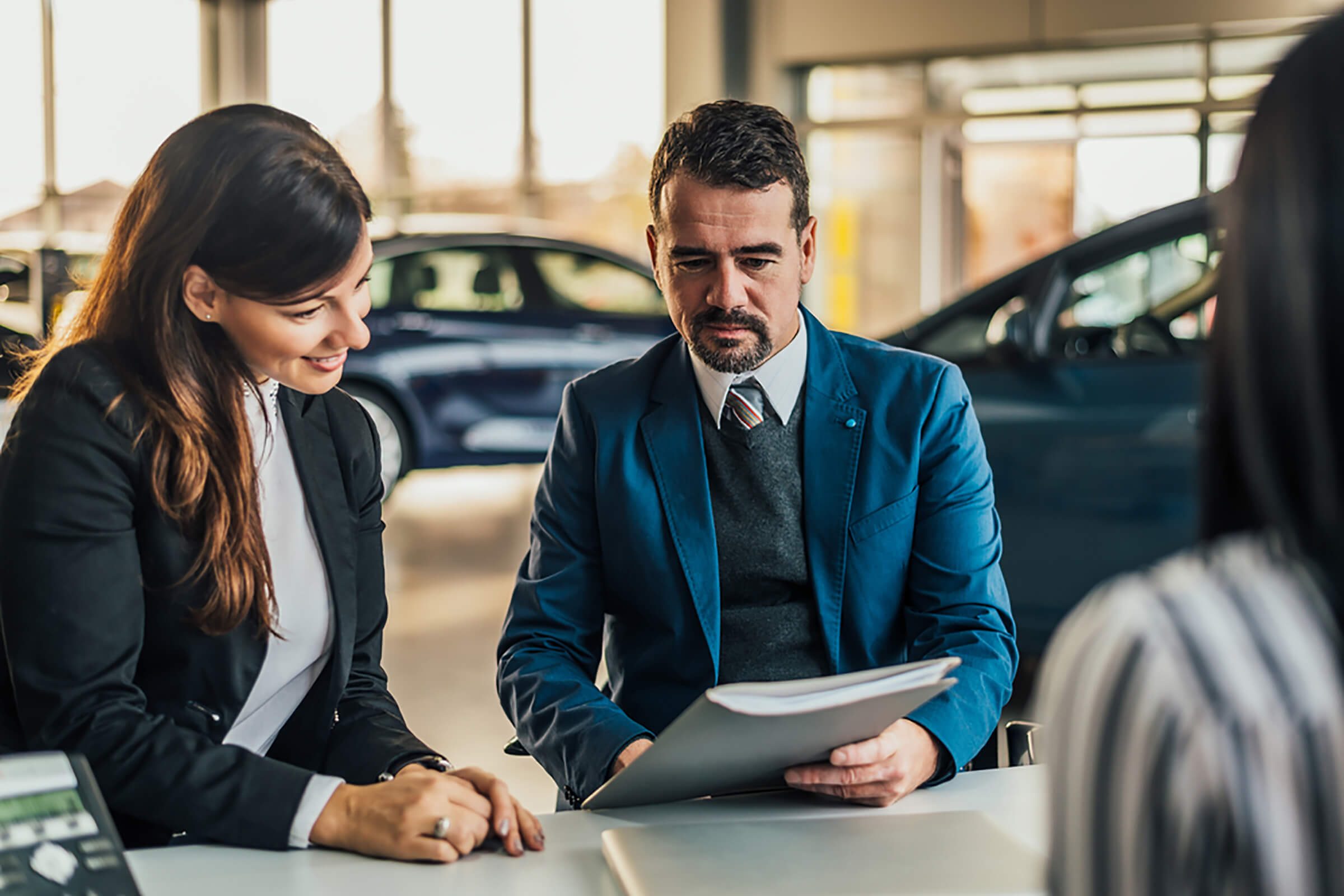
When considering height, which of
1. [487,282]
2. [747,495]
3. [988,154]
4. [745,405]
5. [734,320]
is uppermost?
[988,154]

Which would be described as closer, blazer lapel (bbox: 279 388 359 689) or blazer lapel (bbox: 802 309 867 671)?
blazer lapel (bbox: 279 388 359 689)

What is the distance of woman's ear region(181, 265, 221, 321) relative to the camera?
137 centimetres

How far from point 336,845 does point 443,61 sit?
467 inches

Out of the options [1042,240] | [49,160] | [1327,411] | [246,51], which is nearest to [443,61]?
[246,51]

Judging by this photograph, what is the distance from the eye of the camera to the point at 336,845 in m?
1.16

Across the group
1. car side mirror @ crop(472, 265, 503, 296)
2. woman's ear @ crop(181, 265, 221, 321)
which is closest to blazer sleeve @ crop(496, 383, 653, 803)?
woman's ear @ crop(181, 265, 221, 321)

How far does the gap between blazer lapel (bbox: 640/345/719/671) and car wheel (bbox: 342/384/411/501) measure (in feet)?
16.1

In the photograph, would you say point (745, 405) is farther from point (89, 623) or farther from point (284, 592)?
point (89, 623)

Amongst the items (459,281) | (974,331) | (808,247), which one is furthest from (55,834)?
(459,281)

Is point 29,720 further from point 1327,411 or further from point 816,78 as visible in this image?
point 816,78

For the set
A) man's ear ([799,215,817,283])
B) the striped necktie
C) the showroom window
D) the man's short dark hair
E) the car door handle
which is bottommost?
the car door handle

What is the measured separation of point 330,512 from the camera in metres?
1.49

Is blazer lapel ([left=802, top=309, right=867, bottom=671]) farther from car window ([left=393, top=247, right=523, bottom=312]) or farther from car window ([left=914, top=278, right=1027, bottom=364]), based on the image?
car window ([left=393, top=247, right=523, bottom=312])

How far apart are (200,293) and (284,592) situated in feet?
1.03
